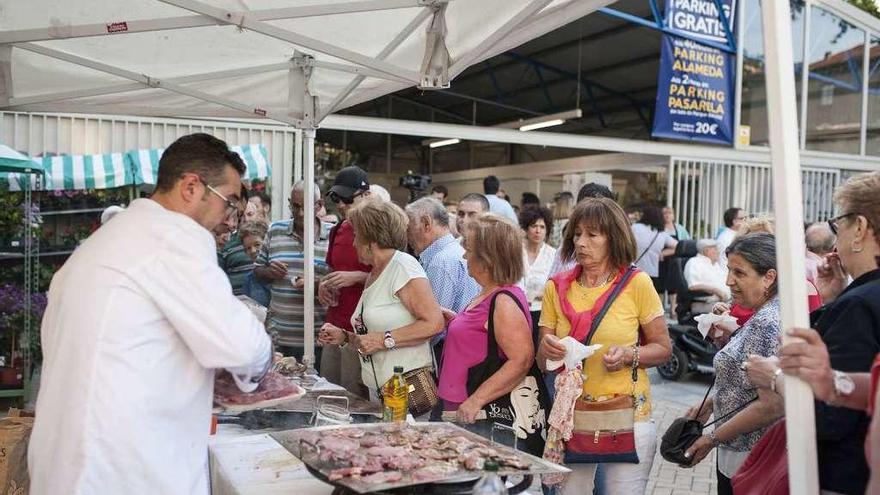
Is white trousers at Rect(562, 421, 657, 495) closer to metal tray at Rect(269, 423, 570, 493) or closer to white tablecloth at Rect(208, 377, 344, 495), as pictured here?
metal tray at Rect(269, 423, 570, 493)

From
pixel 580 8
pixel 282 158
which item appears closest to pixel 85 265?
pixel 580 8

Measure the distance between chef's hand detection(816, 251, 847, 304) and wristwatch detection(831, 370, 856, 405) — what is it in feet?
3.74

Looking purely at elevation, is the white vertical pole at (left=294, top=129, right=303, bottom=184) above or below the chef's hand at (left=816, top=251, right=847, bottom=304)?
above

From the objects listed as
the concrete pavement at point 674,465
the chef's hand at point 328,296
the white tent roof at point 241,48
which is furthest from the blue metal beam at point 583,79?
Answer: the chef's hand at point 328,296

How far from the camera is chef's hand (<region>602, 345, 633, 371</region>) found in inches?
116

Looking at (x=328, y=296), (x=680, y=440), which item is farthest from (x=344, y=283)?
(x=680, y=440)

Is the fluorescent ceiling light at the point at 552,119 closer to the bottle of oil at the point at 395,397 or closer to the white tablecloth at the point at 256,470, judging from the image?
the bottle of oil at the point at 395,397

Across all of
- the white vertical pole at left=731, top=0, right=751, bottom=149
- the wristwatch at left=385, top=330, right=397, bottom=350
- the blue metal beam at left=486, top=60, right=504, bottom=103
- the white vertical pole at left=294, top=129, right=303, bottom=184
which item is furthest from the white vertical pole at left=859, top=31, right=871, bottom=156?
the wristwatch at left=385, top=330, right=397, bottom=350

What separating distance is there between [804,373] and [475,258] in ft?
5.86

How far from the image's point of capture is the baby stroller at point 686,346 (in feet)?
27.0

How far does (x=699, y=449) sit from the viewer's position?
112 inches

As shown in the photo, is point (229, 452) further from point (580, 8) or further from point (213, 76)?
point (213, 76)

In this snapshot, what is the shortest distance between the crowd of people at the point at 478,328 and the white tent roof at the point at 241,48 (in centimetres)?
70

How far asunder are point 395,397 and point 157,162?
6055 mm
